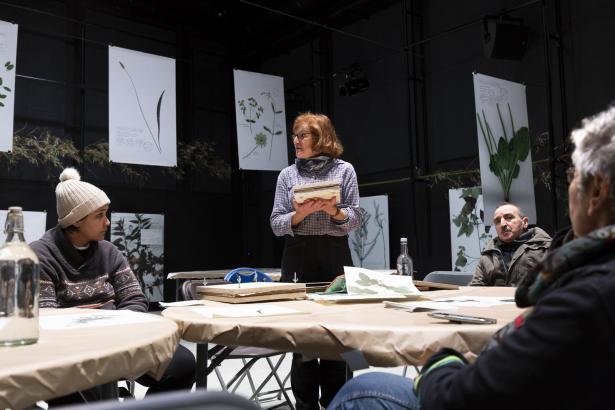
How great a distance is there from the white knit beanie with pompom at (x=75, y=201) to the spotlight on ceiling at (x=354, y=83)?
5766mm

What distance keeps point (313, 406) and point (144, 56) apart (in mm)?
5486

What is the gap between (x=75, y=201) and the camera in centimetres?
235

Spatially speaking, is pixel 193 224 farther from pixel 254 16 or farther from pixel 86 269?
pixel 86 269

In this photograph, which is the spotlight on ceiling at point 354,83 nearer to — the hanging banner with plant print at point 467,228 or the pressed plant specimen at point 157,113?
the hanging banner with plant print at point 467,228

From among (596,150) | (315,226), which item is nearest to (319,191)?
(315,226)

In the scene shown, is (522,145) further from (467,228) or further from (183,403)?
(183,403)

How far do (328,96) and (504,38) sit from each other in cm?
324

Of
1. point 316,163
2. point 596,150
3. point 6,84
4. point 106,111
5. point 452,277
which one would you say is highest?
point 106,111

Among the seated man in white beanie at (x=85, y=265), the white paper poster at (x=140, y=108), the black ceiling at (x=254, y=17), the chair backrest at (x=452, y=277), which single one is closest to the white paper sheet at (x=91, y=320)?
the seated man in white beanie at (x=85, y=265)

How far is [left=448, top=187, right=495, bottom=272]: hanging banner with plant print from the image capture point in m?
6.43

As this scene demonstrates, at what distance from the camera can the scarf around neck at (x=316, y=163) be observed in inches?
108

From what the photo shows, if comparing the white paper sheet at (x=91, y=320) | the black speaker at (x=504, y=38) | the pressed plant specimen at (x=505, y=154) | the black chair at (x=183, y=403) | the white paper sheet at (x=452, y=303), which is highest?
the black speaker at (x=504, y=38)

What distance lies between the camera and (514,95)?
227 inches

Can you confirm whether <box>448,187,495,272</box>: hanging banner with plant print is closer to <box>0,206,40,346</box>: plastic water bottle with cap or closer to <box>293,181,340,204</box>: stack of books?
<box>293,181,340,204</box>: stack of books
